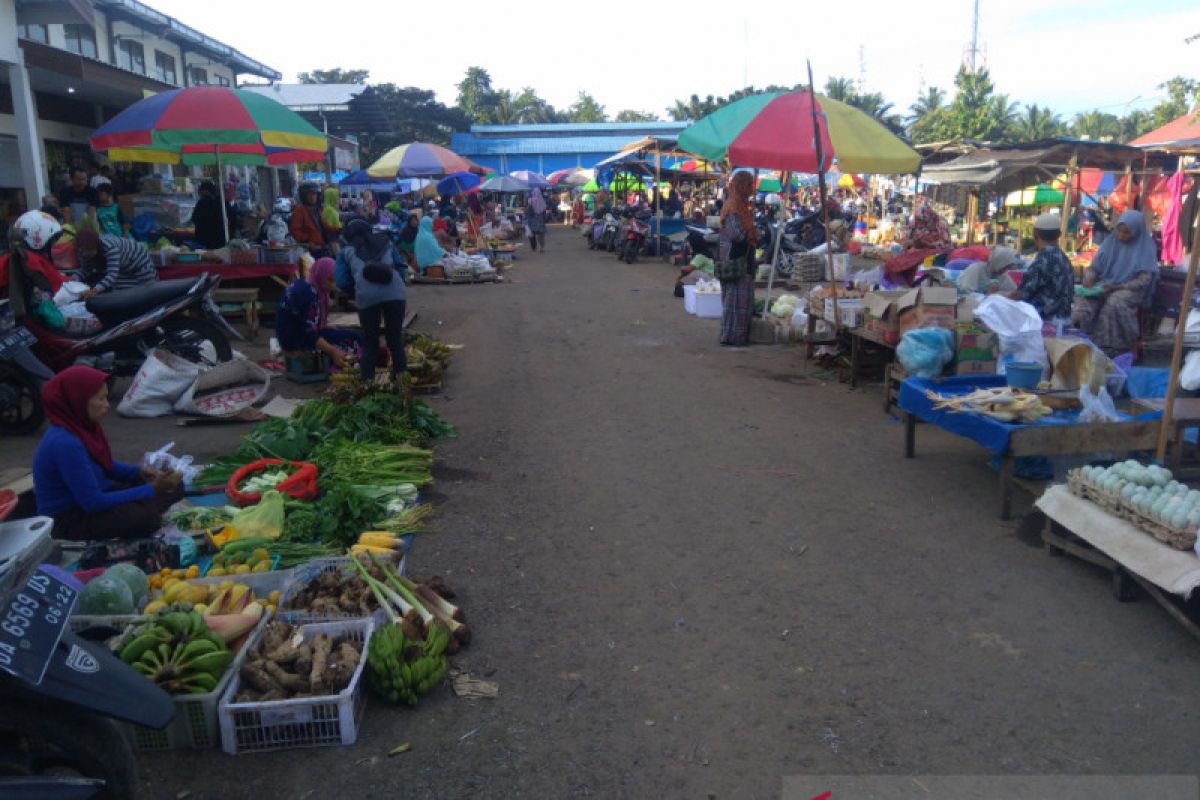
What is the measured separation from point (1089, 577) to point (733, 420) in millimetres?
3545

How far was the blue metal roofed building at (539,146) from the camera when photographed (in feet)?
174

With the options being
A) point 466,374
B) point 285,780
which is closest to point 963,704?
point 285,780

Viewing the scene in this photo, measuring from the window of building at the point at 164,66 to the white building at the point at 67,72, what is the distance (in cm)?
3

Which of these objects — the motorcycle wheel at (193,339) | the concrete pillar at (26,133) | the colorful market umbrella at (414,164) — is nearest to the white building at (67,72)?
Answer: the concrete pillar at (26,133)

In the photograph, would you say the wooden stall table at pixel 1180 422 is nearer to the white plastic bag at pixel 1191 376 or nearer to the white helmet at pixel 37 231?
the white plastic bag at pixel 1191 376

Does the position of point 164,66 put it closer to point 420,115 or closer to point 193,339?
point 193,339

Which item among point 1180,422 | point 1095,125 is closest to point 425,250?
point 1180,422

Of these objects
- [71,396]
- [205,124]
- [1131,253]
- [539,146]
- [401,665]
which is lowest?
[401,665]

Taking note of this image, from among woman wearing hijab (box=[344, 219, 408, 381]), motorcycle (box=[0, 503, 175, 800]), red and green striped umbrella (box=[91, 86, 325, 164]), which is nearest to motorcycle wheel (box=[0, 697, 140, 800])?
motorcycle (box=[0, 503, 175, 800])

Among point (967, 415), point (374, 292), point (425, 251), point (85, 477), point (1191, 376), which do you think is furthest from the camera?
point (425, 251)

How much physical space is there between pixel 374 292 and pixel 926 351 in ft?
15.8

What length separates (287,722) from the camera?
3.39 m

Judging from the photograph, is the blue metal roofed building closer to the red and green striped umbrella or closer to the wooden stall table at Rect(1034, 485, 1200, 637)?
the red and green striped umbrella

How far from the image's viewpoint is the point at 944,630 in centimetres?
424
